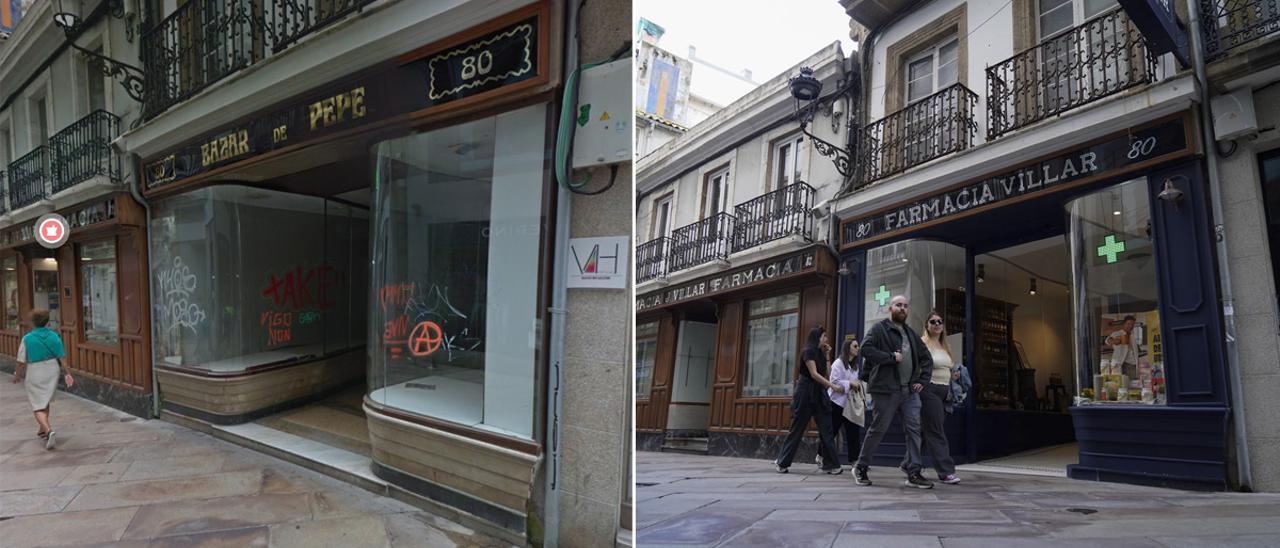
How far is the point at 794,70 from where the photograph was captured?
91.8 inches

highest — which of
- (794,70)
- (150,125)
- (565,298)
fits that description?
(150,125)

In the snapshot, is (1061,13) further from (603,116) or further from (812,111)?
(603,116)

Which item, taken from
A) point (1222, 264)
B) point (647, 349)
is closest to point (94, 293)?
point (647, 349)

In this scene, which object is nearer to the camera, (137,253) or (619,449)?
(619,449)

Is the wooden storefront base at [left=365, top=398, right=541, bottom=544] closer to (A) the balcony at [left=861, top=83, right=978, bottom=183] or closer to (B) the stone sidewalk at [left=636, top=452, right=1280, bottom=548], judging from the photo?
(B) the stone sidewalk at [left=636, top=452, right=1280, bottom=548]

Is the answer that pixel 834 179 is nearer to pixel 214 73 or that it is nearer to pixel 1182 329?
pixel 1182 329

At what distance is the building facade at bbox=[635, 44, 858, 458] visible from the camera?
224 cm

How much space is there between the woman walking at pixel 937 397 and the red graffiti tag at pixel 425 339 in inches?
107

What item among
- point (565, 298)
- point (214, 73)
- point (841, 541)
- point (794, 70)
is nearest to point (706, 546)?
point (841, 541)

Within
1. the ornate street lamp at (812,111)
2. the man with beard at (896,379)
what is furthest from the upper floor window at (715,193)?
the man with beard at (896,379)

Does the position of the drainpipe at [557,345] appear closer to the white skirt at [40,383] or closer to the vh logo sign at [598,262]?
the vh logo sign at [598,262]

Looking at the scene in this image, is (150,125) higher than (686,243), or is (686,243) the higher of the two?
(150,125)

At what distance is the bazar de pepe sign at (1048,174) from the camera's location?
2.90 meters

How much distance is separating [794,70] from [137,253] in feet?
25.9
